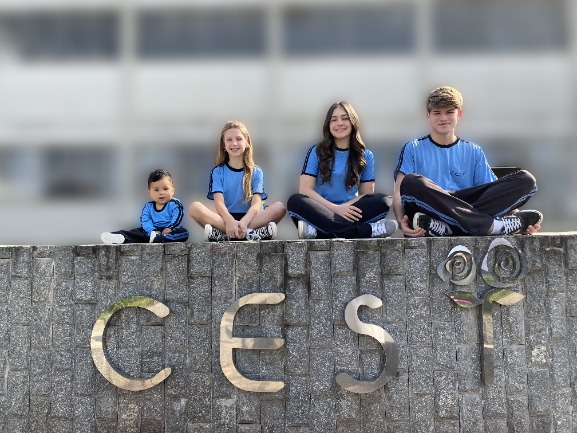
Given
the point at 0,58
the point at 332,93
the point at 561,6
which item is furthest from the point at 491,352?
the point at 0,58

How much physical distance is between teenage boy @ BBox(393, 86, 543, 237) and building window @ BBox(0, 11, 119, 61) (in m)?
11.2

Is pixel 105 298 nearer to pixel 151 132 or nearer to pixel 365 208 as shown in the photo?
pixel 365 208

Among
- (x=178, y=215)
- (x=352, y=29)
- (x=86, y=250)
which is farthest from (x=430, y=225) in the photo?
(x=352, y=29)

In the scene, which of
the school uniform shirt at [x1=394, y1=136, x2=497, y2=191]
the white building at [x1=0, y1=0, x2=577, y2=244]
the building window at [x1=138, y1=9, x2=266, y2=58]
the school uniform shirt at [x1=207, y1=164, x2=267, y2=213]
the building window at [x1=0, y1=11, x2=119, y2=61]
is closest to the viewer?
the school uniform shirt at [x1=394, y1=136, x2=497, y2=191]

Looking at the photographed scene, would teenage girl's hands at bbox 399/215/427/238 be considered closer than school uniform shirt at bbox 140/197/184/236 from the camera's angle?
Yes

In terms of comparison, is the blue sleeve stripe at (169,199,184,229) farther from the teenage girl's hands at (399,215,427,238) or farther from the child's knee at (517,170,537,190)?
the child's knee at (517,170,537,190)

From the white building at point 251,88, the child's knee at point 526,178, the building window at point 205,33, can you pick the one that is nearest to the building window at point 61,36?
the white building at point 251,88

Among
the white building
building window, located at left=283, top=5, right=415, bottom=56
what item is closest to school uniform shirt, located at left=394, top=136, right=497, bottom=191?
the white building

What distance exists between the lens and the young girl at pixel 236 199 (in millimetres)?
4719

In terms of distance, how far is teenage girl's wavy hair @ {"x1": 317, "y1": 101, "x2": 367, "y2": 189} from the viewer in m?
4.77

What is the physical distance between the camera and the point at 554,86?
14.2 m

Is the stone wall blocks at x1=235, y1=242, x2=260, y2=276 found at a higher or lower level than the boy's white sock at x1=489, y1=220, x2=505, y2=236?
lower

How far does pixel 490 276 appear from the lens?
4.20 m

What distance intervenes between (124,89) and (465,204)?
11141 mm
